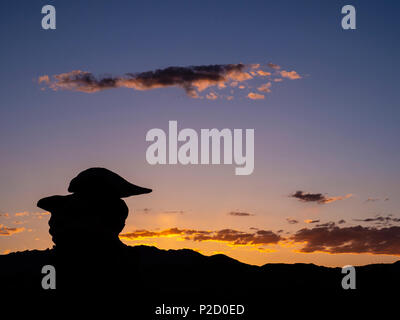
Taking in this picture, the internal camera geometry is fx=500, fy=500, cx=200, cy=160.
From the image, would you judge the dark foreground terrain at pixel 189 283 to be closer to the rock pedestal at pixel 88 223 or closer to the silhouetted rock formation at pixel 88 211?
the rock pedestal at pixel 88 223

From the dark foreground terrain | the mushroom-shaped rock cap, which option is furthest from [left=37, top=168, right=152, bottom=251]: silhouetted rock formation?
the dark foreground terrain

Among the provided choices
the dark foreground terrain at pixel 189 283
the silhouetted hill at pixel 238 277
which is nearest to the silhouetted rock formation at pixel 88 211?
the dark foreground terrain at pixel 189 283

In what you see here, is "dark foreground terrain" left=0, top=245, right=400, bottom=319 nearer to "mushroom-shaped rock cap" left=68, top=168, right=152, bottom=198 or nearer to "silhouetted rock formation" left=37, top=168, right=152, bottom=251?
"silhouetted rock formation" left=37, top=168, right=152, bottom=251

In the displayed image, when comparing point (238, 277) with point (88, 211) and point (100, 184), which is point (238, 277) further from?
point (100, 184)

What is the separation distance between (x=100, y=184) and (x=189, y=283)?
3586cm

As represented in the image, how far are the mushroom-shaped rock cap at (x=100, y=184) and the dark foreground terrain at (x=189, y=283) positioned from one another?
2.28 meters

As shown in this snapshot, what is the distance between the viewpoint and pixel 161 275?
170 feet

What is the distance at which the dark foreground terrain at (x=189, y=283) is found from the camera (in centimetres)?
1953

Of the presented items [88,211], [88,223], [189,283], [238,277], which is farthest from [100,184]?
[238,277]

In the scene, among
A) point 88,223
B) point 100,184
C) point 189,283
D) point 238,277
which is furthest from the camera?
point 238,277

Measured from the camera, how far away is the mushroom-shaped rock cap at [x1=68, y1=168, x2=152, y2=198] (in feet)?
62.6

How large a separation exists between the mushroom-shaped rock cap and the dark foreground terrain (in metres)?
2.28

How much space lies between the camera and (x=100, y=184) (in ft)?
62.6

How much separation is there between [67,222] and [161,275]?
113 ft
